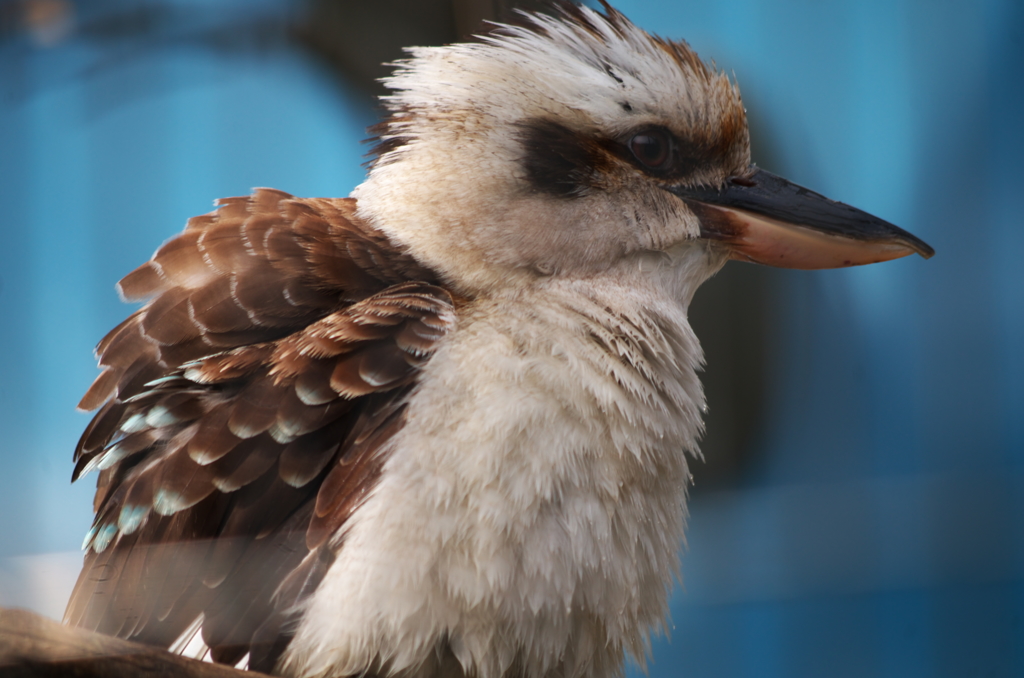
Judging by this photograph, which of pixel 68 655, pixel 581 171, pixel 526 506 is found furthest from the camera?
pixel 581 171

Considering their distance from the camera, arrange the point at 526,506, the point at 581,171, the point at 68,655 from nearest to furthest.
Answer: the point at 68,655
the point at 526,506
the point at 581,171

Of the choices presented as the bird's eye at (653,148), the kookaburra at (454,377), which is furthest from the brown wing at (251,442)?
the bird's eye at (653,148)

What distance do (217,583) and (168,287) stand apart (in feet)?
1.12

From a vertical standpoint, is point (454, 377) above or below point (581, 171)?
below

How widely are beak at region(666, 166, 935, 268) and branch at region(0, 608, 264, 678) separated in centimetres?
69

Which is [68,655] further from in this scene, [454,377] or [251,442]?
[454,377]

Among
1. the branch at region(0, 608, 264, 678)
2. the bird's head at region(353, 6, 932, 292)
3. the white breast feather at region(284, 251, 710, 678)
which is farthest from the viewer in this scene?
the bird's head at region(353, 6, 932, 292)

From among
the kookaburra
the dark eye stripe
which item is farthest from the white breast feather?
the dark eye stripe

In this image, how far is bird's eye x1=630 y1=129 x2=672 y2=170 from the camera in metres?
0.90

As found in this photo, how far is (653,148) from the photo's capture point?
36.0 inches

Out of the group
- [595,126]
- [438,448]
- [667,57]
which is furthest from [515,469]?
[667,57]

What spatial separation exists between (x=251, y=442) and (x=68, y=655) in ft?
0.82

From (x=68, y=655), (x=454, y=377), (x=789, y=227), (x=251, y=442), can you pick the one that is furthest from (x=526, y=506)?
(x=789, y=227)

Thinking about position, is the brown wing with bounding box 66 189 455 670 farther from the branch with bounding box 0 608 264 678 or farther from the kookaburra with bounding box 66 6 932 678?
the branch with bounding box 0 608 264 678
